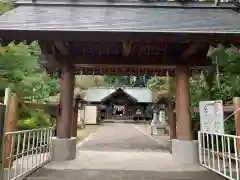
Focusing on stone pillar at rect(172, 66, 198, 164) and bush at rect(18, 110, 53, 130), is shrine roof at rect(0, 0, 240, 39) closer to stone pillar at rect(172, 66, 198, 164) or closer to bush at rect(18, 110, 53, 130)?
Answer: stone pillar at rect(172, 66, 198, 164)

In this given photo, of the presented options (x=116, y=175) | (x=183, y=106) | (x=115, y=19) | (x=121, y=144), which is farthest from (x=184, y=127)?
(x=121, y=144)

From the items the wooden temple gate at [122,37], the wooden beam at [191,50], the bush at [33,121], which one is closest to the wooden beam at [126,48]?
the wooden temple gate at [122,37]

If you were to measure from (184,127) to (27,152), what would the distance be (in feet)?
12.7

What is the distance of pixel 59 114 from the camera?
637 centimetres

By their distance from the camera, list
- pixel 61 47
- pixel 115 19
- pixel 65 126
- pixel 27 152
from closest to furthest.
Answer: pixel 115 19 → pixel 27 152 → pixel 61 47 → pixel 65 126

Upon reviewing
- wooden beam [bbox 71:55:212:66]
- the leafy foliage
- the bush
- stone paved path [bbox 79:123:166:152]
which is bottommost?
stone paved path [bbox 79:123:166:152]

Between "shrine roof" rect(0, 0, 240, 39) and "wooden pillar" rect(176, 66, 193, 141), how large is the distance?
5.82 feet

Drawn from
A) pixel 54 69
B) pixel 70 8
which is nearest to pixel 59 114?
pixel 54 69

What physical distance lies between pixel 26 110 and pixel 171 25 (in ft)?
12.3

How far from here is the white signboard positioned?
473 cm

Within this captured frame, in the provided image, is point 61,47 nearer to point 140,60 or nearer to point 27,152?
point 140,60

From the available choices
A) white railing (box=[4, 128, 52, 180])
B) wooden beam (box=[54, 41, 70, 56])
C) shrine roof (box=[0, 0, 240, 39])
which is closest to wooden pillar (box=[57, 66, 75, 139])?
white railing (box=[4, 128, 52, 180])

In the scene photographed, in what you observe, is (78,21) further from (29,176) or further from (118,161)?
(118,161)

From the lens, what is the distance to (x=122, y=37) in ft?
12.1
